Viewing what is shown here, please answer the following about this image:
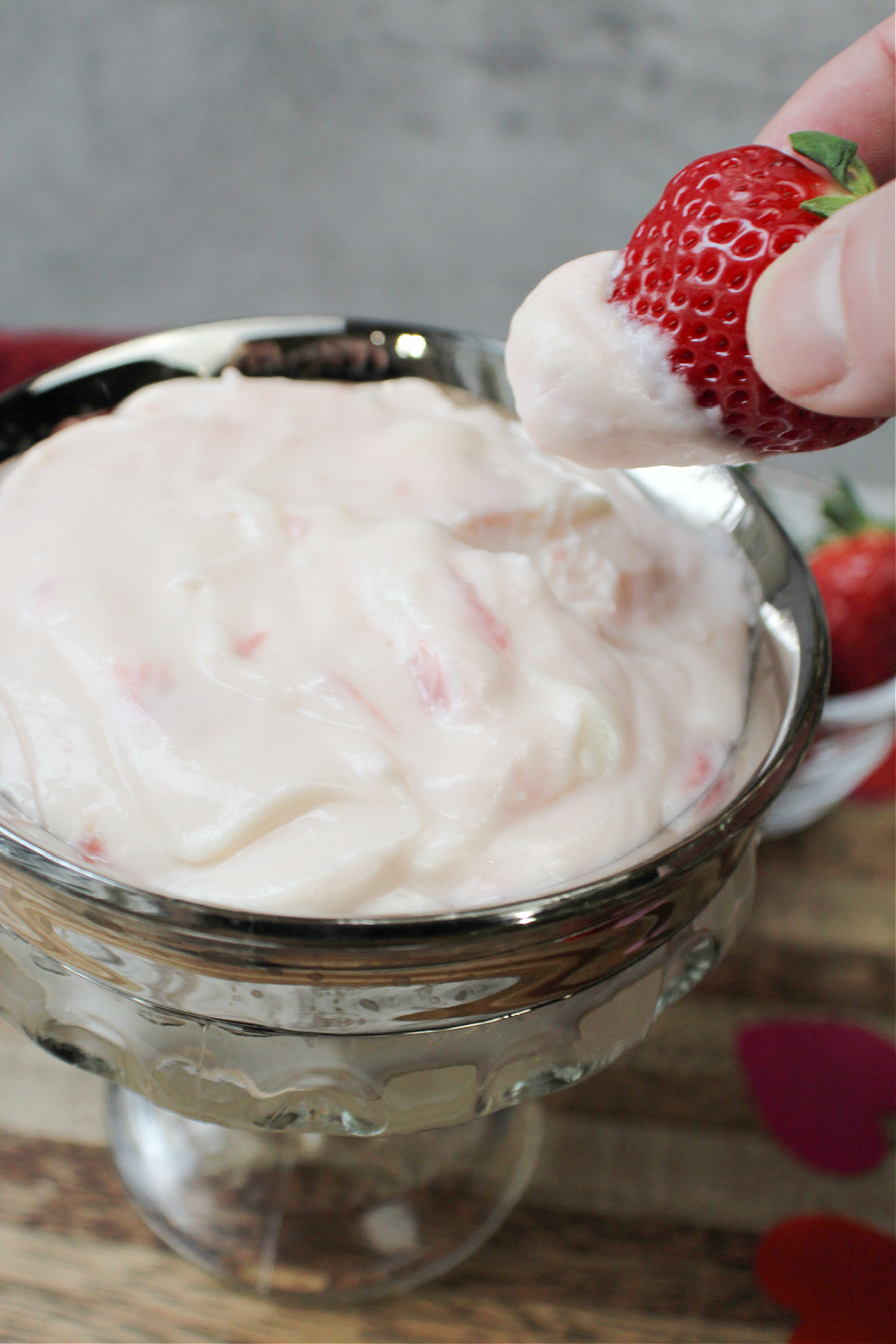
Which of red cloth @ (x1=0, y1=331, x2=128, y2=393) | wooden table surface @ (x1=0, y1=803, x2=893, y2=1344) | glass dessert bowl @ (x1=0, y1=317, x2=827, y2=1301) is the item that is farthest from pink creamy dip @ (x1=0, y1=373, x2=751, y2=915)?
red cloth @ (x1=0, y1=331, x2=128, y2=393)

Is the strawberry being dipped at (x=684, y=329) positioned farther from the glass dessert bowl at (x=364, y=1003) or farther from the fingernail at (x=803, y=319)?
the glass dessert bowl at (x=364, y=1003)

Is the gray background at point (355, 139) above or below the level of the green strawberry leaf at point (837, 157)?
below

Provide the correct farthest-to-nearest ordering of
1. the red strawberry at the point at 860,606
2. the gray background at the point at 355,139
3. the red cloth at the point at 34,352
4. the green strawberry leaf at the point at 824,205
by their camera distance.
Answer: the gray background at the point at 355,139 → the red cloth at the point at 34,352 → the red strawberry at the point at 860,606 → the green strawberry leaf at the point at 824,205

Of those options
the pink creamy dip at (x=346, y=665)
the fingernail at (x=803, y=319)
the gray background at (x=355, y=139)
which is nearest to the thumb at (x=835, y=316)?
the fingernail at (x=803, y=319)

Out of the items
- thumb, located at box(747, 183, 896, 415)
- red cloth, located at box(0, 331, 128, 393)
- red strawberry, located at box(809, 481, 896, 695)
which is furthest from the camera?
red cloth, located at box(0, 331, 128, 393)

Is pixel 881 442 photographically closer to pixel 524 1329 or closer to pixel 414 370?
pixel 414 370

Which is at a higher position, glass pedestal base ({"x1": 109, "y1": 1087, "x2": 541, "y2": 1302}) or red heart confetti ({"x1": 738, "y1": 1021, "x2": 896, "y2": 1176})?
glass pedestal base ({"x1": 109, "y1": 1087, "x2": 541, "y2": 1302})

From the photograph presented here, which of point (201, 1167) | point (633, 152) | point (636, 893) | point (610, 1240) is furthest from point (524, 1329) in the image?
point (633, 152)

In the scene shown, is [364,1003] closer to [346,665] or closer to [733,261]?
[346,665]

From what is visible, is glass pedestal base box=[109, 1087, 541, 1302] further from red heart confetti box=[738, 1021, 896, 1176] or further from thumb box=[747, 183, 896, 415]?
thumb box=[747, 183, 896, 415]
